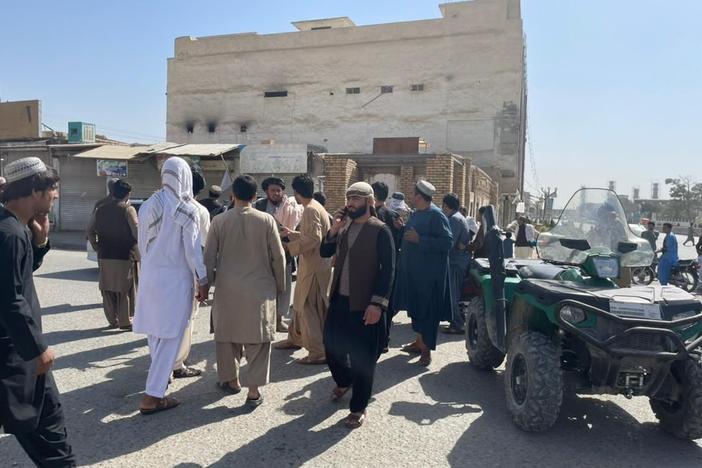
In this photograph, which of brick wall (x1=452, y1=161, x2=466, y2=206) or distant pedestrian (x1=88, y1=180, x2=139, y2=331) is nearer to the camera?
distant pedestrian (x1=88, y1=180, x2=139, y2=331)

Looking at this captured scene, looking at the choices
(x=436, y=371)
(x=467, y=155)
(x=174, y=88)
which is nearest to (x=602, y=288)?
(x=436, y=371)

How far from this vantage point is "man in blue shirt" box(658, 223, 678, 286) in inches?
461

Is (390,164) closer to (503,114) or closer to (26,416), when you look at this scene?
(503,114)

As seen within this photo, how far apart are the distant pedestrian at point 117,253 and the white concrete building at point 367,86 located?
881 inches

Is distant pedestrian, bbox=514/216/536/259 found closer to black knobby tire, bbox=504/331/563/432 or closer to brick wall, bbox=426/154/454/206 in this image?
brick wall, bbox=426/154/454/206

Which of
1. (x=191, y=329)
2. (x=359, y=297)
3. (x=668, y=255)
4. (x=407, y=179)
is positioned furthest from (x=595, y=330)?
(x=407, y=179)

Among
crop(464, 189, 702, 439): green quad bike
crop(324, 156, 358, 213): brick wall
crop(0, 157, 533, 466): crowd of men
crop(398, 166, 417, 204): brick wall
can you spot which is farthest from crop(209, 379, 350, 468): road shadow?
crop(398, 166, 417, 204): brick wall

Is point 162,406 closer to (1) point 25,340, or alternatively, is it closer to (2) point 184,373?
(2) point 184,373

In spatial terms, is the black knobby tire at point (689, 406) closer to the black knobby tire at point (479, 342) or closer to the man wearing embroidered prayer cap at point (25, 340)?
the black knobby tire at point (479, 342)

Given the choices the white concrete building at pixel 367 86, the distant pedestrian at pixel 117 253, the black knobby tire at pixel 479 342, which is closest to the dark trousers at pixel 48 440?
the black knobby tire at pixel 479 342

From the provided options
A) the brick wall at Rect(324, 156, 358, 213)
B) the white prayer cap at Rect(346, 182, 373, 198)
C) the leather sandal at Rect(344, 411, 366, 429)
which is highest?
the brick wall at Rect(324, 156, 358, 213)

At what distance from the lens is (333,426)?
378cm

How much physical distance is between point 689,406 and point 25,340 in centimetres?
395

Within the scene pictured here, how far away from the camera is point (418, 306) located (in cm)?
532
